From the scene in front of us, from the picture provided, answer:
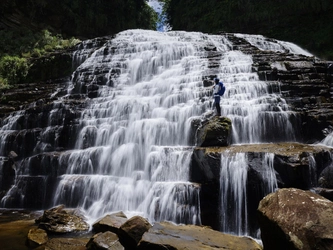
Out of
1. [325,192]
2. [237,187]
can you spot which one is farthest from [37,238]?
[325,192]

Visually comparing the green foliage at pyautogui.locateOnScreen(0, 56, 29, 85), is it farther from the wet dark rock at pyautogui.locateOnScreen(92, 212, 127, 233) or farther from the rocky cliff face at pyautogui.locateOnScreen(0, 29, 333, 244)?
the wet dark rock at pyautogui.locateOnScreen(92, 212, 127, 233)

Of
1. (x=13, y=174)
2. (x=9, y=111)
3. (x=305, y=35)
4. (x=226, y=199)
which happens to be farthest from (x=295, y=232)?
(x=305, y=35)

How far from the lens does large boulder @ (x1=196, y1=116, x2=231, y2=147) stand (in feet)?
31.1

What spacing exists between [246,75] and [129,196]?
326 inches

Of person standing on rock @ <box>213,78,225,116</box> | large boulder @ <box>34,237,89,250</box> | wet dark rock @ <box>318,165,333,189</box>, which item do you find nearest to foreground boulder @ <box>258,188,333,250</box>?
wet dark rock @ <box>318,165,333,189</box>

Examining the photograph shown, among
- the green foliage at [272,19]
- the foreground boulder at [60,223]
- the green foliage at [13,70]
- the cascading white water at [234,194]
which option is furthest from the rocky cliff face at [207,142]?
the green foliage at [272,19]

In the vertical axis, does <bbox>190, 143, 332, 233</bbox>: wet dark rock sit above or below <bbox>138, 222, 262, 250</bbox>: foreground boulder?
above

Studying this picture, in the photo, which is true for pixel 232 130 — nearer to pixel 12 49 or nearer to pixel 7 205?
pixel 7 205

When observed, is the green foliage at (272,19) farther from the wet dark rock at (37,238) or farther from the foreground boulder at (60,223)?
the wet dark rock at (37,238)

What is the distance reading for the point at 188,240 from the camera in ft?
17.9

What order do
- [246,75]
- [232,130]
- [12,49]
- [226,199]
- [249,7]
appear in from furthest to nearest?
[249,7]
[12,49]
[246,75]
[232,130]
[226,199]

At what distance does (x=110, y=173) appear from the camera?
10.8 metres

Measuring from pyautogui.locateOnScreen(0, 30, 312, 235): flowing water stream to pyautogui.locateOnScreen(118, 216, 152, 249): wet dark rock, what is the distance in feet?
7.26

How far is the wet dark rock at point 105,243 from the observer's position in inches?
223
